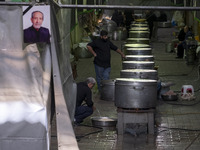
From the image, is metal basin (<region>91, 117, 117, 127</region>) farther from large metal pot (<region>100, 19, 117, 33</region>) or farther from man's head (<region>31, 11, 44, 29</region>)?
large metal pot (<region>100, 19, 117, 33</region>)

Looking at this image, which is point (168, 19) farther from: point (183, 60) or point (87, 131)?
point (87, 131)

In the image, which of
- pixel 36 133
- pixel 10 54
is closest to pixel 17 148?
pixel 36 133

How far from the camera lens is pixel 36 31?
272 inches

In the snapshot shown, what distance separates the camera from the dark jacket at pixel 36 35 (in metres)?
6.91

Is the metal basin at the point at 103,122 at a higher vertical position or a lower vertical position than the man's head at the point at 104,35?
lower

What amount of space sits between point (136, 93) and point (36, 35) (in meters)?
4.19

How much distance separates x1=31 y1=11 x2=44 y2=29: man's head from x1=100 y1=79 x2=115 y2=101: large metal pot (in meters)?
7.40

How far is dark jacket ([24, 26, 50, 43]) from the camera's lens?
6.91 metres

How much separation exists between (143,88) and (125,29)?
67.1 feet

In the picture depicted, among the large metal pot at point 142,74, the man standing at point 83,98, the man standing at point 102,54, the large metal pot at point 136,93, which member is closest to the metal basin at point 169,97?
the man standing at point 102,54

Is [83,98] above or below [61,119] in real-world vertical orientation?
below

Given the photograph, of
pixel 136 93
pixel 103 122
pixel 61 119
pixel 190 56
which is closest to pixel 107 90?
pixel 103 122

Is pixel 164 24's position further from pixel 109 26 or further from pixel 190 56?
pixel 190 56

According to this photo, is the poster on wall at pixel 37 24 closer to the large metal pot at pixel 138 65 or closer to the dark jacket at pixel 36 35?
the dark jacket at pixel 36 35
